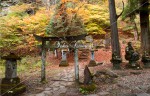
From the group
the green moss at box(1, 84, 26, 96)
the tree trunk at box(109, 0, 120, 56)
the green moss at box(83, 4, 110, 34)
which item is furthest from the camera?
the green moss at box(83, 4, 110, 34)

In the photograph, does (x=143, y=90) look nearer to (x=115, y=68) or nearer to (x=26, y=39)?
(x=115, y=68)

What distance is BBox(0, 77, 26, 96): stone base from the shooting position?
6708mm

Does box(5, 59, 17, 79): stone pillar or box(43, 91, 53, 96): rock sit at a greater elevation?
box(5, 59, 17, 79): stone pillar

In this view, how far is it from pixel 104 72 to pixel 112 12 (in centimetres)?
382

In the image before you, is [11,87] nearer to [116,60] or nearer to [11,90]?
[11,90]

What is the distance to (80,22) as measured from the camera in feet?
48.2

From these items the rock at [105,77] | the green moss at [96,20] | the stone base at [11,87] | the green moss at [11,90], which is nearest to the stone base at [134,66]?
the rock at [105,77]

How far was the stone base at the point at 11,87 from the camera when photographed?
6.71 metres

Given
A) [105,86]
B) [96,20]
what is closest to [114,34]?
[105,86]

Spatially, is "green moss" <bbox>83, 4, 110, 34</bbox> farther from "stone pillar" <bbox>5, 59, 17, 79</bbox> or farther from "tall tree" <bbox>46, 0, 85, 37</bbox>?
"stone pillar" <bbox>5, 59, 17, 79</bbox>

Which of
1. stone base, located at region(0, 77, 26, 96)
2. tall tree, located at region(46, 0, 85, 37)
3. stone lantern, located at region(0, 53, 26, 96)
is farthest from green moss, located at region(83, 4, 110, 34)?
stone base, located at region(0, 77, 26, 96)

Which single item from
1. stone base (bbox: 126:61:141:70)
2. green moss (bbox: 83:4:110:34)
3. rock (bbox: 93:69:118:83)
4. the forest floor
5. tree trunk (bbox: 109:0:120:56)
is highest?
green moss (bbox: 83:4:110:34)

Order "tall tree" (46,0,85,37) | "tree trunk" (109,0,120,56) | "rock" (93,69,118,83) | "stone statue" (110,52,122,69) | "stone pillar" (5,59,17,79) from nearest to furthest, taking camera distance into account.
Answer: "stone pillar" (5,59,17,79) < "rock" (93,69,118,83) < "stone statue" (110,52,122,69) < "tree trunk" (109,0,120,56) < "tall tree" (46,0,85,37)

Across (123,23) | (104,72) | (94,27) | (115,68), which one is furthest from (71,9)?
(123,23)
